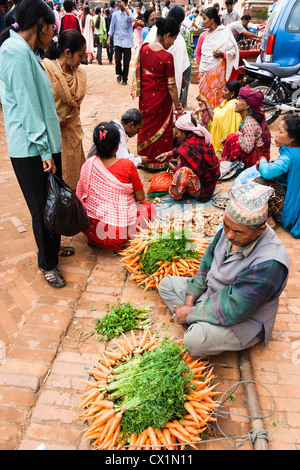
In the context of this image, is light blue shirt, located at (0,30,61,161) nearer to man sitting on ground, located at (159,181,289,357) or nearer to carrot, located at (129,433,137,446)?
man sitting on ground, located at (159,181,289,357)

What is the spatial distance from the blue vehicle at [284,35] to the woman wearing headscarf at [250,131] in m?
3.31

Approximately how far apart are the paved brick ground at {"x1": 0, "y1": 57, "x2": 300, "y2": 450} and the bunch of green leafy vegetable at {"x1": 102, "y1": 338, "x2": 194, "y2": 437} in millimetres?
303

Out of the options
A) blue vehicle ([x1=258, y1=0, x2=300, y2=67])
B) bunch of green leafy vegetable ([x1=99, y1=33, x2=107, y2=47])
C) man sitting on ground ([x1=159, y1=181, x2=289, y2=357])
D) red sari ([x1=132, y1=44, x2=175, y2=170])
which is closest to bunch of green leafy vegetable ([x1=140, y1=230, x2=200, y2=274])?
man sitting on ground ([x1=159, y1=181, x2=289, y2=357])

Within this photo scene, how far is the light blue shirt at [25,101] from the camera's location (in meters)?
2.12

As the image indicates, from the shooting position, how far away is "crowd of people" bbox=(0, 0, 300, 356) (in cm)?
196

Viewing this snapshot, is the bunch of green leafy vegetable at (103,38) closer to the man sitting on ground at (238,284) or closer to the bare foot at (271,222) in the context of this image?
the bare foot at (271,222)

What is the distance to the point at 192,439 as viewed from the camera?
1.69 m

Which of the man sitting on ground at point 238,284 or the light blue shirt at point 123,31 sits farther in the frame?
the light blue shirt at point 123,31

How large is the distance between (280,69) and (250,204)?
19.6ft

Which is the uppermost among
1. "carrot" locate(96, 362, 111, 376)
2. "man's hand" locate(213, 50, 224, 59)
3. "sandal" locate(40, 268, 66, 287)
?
"man's hand" locate(213, 50, 224, 59)

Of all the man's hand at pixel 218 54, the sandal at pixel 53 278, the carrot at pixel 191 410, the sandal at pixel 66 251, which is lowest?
the sandal at pixel 66 251

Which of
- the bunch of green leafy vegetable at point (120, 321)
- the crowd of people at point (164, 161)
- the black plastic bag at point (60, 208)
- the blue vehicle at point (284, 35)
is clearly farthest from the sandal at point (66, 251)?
the blue vehicle at point (284, 35)
